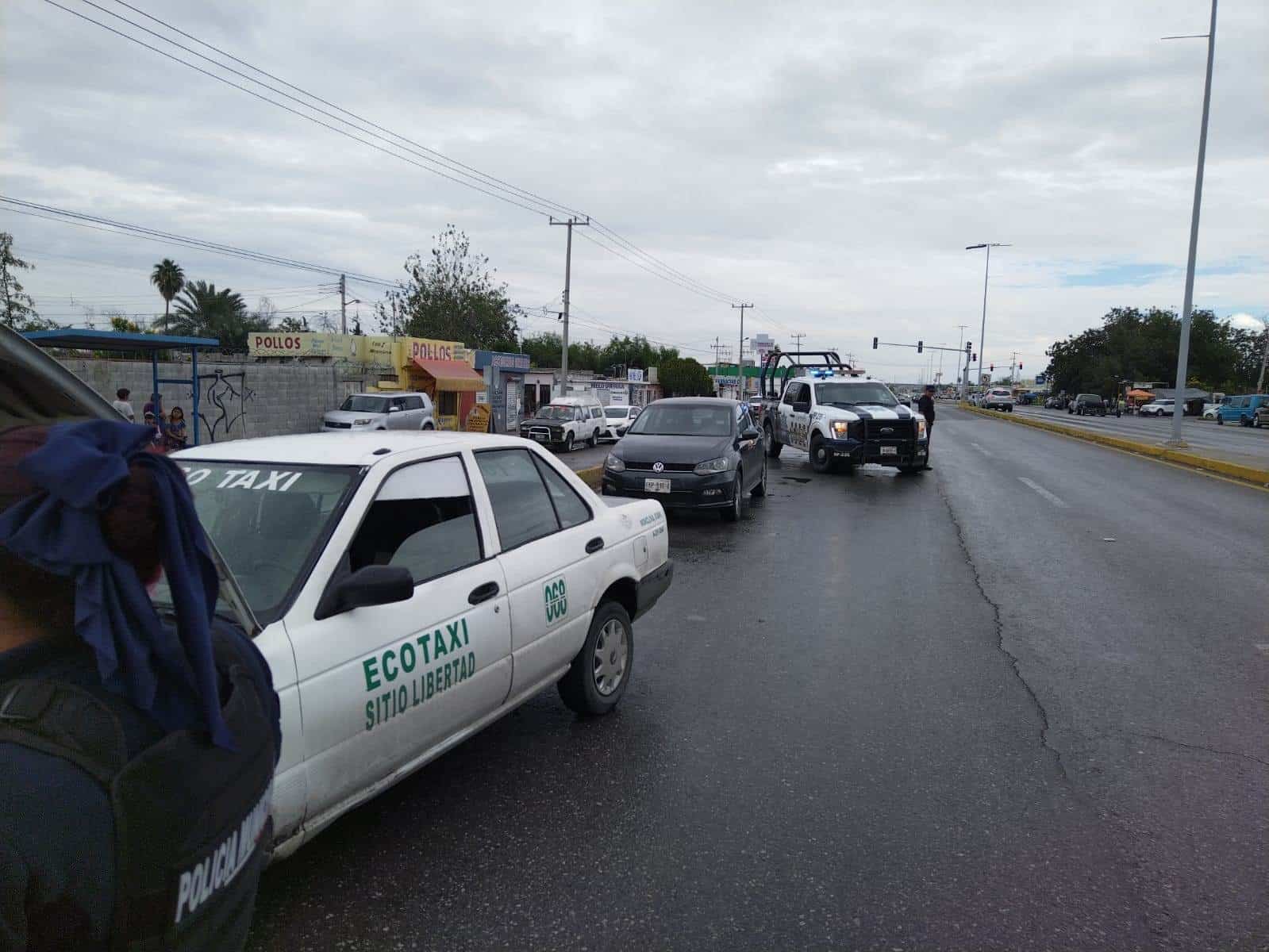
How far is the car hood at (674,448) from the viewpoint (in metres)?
10.9

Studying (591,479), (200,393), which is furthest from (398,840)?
(200,393)

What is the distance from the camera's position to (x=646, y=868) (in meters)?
3.19

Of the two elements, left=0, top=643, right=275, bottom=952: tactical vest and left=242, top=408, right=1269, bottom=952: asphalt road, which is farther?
left=242, top=408, right=1269, bottom=952: asphalt road

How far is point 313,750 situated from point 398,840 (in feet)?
2.63

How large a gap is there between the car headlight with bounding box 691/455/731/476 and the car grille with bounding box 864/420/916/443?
21.2 feet

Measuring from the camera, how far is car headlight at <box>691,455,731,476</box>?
10773 millimetres

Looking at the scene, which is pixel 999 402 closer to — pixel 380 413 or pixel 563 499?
pixel 380 413

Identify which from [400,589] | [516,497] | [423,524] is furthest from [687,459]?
[400,589]

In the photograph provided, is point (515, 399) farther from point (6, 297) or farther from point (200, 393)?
point (6, 297)

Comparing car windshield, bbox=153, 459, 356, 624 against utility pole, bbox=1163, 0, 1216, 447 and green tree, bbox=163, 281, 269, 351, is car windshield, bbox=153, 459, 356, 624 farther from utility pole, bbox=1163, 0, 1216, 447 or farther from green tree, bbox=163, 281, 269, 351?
green tree, bbox=163, 281, 269, 351

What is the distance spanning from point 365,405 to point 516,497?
81.6 ft

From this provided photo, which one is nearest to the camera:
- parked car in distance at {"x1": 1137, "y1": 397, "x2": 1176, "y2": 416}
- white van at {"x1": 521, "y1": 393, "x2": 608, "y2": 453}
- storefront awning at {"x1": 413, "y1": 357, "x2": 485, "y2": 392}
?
white van at {"x1": 521, "y1": 393, "x2": 608, "y2": 453}

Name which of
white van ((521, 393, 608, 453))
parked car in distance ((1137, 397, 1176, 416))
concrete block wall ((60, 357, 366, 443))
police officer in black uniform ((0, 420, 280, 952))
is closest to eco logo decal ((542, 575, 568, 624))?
police officer in black uniform ((0, 420, 280, 952))

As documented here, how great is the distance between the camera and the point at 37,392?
1.60 m
